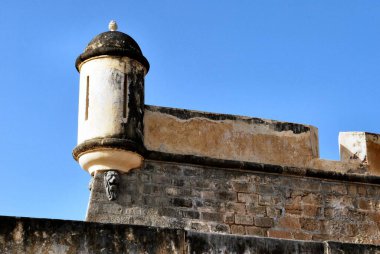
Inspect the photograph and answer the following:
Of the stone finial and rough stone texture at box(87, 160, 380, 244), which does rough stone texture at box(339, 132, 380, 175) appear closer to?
rough stone texture at box(87, 160, 380, 244)

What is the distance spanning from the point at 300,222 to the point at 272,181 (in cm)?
53

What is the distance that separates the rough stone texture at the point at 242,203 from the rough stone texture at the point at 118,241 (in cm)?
296

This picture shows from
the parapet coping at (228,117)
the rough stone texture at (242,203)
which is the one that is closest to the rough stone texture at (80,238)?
the rough stone texture at (242,203)

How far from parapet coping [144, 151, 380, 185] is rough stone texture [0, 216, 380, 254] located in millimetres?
3272

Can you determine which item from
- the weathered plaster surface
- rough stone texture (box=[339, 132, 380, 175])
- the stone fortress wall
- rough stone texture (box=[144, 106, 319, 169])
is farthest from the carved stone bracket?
rough stone texture (box=[339, 132, 380, 175])

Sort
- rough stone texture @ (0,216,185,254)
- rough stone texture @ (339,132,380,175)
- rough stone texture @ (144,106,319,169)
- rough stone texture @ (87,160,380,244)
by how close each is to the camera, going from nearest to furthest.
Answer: rough stone texture @ (0,216,185,254), rough stone texture @ (87,160,380,244), rough stone texture @ (144,106,319,169), rough stone texture @ (339,132,380,175)

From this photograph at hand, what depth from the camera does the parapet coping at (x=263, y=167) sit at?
8.66 meters

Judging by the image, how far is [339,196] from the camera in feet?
30.7

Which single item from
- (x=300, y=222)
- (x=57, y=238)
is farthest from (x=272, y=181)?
(x=57, y=238)

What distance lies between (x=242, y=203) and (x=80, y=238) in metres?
3.99

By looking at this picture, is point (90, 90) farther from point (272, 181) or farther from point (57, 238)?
point (57, 238)

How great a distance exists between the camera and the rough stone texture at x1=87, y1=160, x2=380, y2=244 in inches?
330

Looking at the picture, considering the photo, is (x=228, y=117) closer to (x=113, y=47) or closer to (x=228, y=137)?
(x=228, y=137)

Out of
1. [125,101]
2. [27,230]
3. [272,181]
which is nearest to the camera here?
[27,230]
